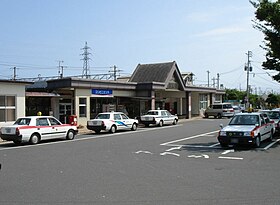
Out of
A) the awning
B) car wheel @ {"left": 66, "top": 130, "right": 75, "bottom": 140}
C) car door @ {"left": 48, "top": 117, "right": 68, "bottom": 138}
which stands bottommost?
car wheel @ {"left": 66, "top": 130, "right": 75, "bottom": 140}

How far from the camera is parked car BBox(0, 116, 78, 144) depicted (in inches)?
719

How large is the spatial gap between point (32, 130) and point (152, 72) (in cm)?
2529

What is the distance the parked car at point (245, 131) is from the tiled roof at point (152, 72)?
908 inches

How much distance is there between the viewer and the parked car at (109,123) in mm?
25000

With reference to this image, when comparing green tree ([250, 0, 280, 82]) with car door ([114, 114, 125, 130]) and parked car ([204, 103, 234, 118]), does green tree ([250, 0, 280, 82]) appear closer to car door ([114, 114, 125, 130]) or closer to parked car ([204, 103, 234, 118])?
car door ([114, 114, 125, 130])

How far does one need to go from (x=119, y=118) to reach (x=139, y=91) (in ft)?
38.4

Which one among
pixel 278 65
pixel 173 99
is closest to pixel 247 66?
pixel 173 99

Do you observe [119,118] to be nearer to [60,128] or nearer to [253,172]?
[60,128]

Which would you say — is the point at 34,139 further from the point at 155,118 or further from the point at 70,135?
the point at 155,118

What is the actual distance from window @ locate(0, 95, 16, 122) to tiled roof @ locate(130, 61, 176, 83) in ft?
60.6

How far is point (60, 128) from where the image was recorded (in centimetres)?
2050

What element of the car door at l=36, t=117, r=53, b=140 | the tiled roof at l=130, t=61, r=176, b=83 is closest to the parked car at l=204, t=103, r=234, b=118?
the tiled roof at l=130, t=61, r=176, b=83

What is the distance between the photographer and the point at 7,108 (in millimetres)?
24984

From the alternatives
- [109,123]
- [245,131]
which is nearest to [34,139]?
[109,123]
